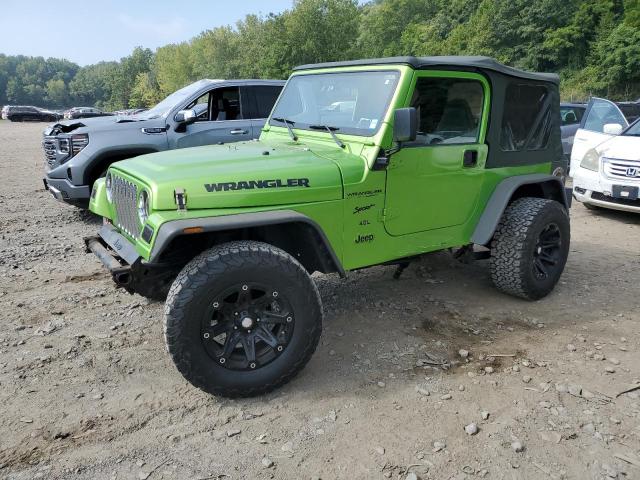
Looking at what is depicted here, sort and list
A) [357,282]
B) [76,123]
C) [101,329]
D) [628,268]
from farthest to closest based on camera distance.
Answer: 1. [76,123]
2. [628,268]
3. [357,282]
4. [101,329]

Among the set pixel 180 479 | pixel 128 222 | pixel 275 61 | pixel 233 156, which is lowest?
pixel 180 479

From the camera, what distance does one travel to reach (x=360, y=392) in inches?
126

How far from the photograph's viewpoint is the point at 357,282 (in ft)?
16.1

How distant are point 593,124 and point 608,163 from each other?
62.7 inches

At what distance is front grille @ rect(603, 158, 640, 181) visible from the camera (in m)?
6.95

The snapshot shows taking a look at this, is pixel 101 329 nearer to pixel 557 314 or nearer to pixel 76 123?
pixel 557 314

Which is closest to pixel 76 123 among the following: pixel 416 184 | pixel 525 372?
pixel 416 184

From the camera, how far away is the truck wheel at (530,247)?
4.29m

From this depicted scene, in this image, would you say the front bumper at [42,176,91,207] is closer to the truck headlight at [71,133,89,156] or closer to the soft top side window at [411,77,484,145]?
the truck headlight at [71,133,89,156]

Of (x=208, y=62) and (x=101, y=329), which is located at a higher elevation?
(x=208, y=62)

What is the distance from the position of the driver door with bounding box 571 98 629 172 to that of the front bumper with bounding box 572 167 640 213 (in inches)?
14.8

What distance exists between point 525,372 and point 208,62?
68096mm

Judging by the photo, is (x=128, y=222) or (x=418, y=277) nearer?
(x=128, y=222)

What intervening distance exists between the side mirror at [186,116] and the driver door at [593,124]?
19.3 feet
